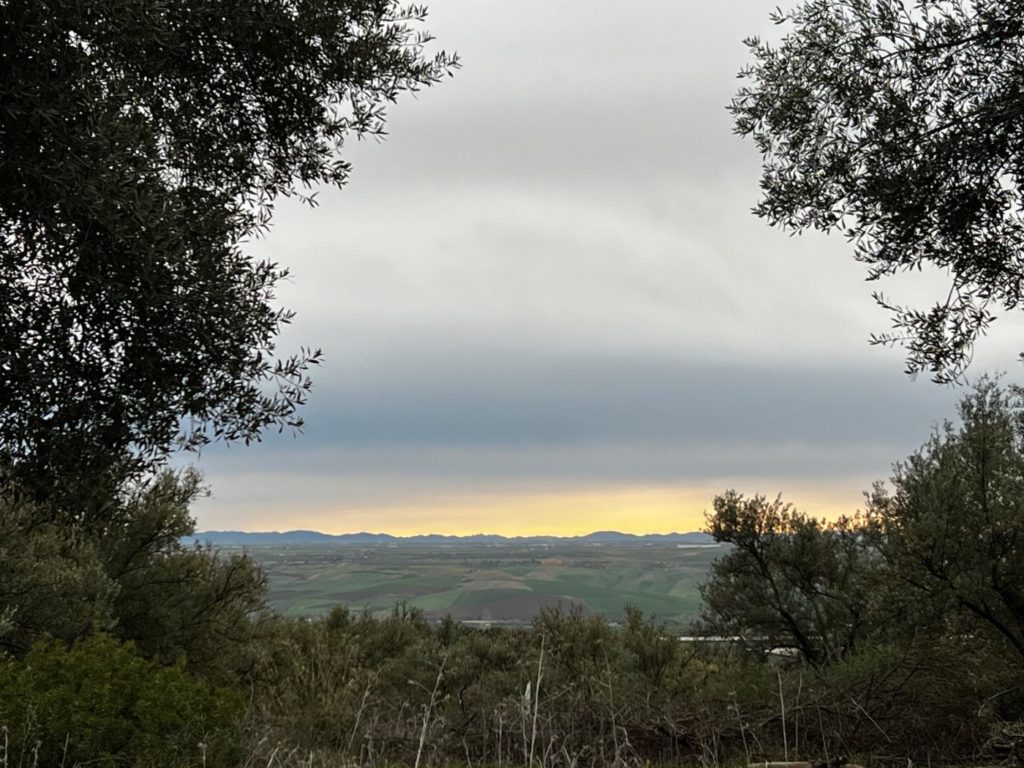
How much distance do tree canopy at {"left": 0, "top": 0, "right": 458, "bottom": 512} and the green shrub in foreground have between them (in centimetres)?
188

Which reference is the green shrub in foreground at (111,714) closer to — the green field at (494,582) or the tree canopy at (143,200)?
the tree canopy at (143,200)

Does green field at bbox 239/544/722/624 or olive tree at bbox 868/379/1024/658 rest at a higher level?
olive tree at bbox 868/379/1024/658

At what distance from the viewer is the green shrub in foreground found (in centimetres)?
733

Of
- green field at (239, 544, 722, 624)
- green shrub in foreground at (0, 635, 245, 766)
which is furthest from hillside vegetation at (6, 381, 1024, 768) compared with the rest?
green field at (239, 544, 722, 624)

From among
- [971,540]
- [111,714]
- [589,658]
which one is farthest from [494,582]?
[111,714]

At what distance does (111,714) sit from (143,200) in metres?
4.53

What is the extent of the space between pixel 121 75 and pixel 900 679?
1251 centimetres

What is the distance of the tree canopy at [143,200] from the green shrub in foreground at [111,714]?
1882 mm

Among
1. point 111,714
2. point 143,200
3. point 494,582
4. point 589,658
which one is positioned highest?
point 143,200

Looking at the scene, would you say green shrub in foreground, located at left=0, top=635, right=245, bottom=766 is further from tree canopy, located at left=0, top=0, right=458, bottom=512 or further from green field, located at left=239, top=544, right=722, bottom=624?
green field, located at left=239, top=544, right=722, bottom=624

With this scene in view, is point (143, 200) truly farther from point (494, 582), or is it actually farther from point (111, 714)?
point (494, 582)

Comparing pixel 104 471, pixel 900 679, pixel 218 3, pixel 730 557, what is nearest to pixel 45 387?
pixel 104 471

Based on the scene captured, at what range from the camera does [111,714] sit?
7.49m

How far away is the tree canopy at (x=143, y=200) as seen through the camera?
20.1 feet
